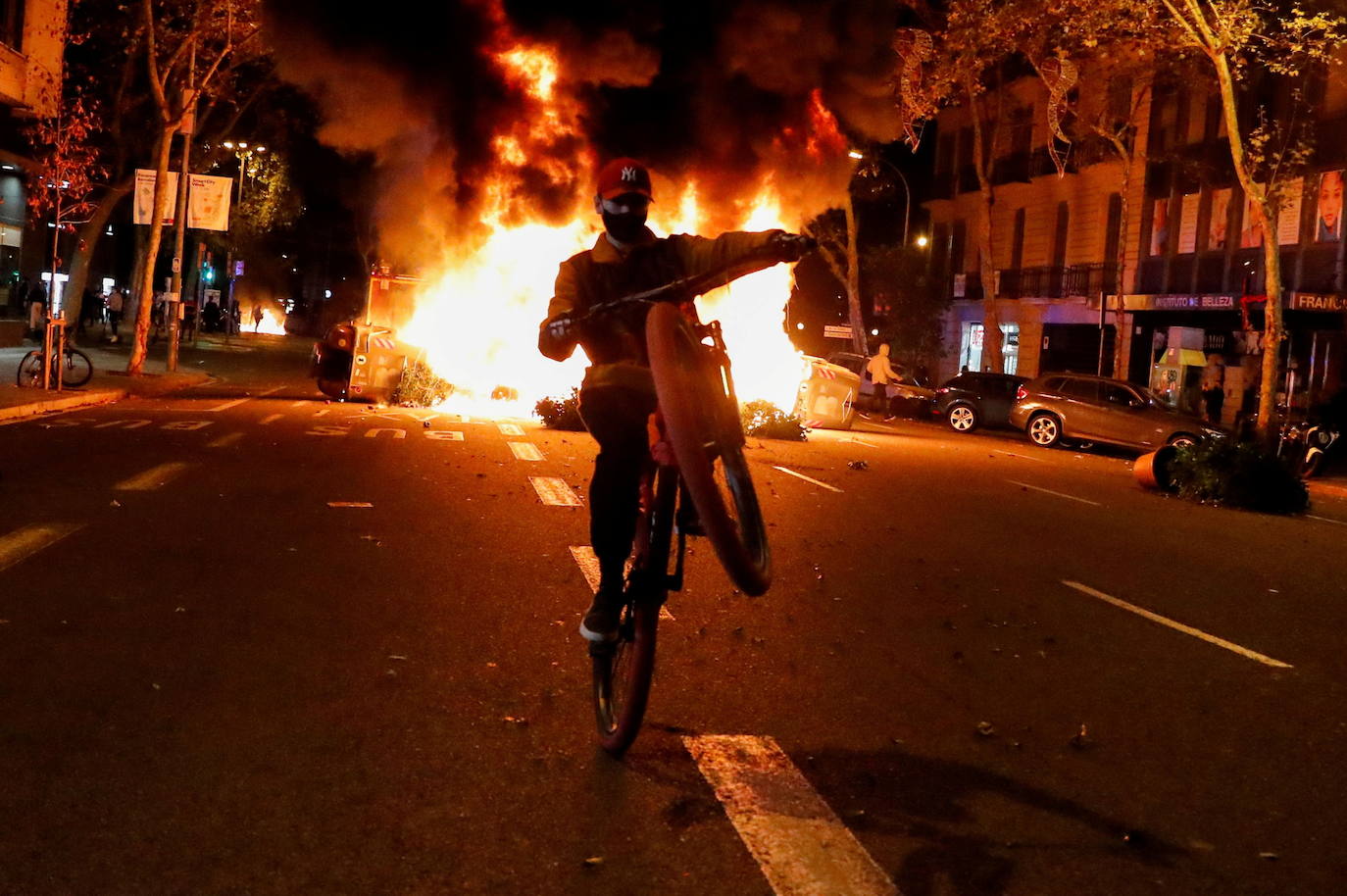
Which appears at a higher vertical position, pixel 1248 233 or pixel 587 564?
pixel 1248 233

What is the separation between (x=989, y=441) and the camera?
29156 millimetres

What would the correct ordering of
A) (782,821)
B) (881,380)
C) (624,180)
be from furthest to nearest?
(881,380) < (624,180) < (782,821)

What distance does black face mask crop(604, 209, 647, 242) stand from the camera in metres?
5.11

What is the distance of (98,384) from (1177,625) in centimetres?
2296

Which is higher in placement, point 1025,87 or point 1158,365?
point 1025,87

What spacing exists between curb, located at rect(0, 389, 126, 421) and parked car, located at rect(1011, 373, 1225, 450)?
59.0ft

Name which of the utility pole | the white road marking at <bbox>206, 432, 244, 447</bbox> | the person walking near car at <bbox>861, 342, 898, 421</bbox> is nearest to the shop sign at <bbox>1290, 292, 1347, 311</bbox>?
the person walking near car at <bbox>861, 342, 898, 421</bbox>

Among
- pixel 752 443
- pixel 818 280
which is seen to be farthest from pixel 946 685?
pixel 818 280

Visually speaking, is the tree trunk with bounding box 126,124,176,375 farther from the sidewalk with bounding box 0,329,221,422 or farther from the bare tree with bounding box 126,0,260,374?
the sidewalk with bounding box 0,329,221,422

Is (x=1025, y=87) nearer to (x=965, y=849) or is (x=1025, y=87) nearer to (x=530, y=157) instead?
(x=530, y=157)

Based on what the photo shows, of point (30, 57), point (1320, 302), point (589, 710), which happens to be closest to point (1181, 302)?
point (1320, 302)

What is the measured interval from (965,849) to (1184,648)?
3.80m

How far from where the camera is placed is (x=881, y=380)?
34.9 meters

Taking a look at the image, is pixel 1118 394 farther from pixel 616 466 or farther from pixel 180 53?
pixel 616 466
